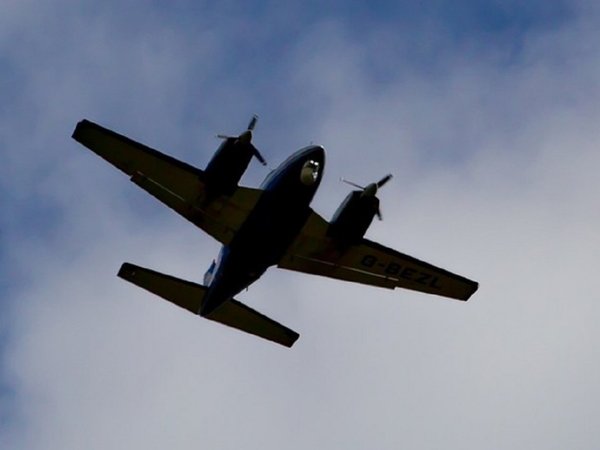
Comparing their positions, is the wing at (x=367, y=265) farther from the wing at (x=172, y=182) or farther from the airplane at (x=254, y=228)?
the wing at (x=172, y=182)

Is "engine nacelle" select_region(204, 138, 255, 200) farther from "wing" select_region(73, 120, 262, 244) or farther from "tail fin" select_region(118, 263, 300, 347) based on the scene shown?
"tail fin" select_region(118, 263, 300, 347)

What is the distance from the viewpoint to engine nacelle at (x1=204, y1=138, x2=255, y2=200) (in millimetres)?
35500

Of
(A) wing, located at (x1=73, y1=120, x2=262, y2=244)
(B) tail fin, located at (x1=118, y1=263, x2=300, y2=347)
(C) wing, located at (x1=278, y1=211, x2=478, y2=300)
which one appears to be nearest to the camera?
(A) wing, located at (x1=73, y1=120, x2=262, y2=244)

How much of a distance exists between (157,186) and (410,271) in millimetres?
10616

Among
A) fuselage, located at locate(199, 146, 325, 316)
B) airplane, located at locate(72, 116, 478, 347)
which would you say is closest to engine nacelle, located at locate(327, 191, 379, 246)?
airplane, located at locate(72, 116, 478, 347)

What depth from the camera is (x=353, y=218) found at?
37938mm

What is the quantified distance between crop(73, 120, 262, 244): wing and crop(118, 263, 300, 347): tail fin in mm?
2646

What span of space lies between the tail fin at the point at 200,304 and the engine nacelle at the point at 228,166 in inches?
174

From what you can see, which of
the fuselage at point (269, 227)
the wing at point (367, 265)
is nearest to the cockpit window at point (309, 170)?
the fuselage at point (269, 227)

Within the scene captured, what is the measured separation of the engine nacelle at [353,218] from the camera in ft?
123

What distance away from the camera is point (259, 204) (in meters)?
36.3

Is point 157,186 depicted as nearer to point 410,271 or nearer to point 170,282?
point 170,282

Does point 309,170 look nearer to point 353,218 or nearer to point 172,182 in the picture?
point 353,218

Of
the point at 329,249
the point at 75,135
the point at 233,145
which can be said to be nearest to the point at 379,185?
the point at 329,249
